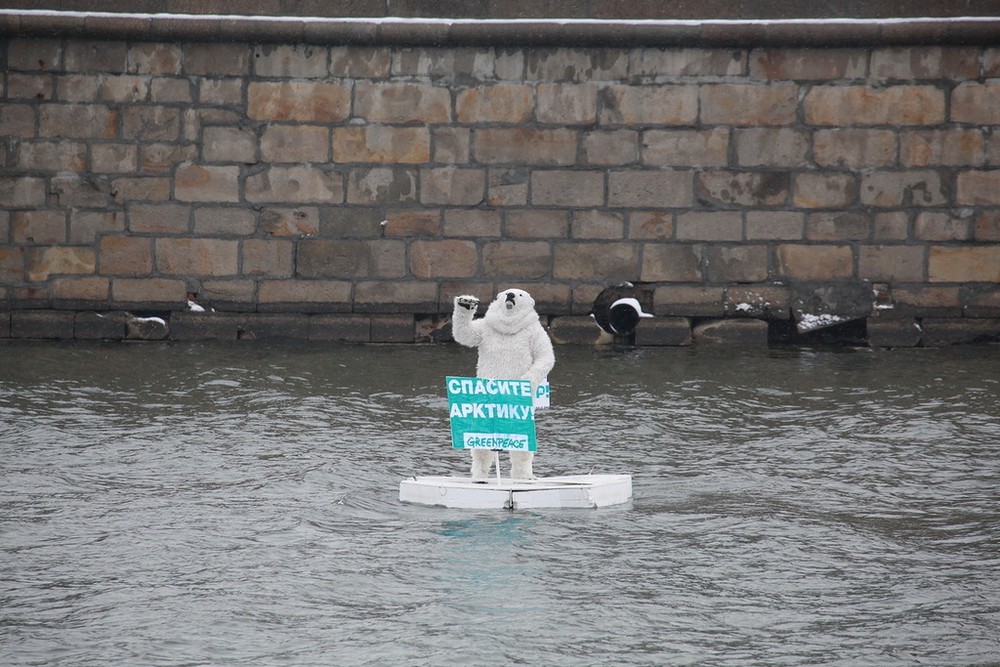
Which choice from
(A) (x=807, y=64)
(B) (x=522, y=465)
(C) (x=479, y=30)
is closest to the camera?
(B) (x=522, y=465)

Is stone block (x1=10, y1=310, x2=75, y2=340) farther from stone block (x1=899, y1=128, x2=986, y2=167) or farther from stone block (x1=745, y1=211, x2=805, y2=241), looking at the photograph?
stone block (x1=899, y1=128, x2=986, y2=167)

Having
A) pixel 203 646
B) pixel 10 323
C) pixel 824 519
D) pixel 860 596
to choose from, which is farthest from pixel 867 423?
pixel 10 323

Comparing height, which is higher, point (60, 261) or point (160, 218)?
point (160, 218)

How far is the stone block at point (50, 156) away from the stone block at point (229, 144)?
99 centimetres

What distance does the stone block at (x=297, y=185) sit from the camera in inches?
525

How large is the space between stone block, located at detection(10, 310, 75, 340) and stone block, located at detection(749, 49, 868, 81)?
6.45m

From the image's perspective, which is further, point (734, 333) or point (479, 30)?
point (734, 333)

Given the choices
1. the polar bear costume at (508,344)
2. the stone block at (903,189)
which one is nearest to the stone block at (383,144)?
the stone block at (903,189)

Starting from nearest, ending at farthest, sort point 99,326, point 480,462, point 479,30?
point 480,462 < point 479,30 < point 99,326

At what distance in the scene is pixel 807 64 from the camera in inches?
516

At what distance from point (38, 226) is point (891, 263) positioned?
7556 millimetres

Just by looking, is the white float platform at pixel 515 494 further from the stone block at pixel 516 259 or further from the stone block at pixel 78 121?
the stone block at pixel 78 121

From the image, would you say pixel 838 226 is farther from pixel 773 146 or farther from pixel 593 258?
pixel 593 258

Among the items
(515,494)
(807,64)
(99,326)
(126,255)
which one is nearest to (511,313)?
(515,494)
